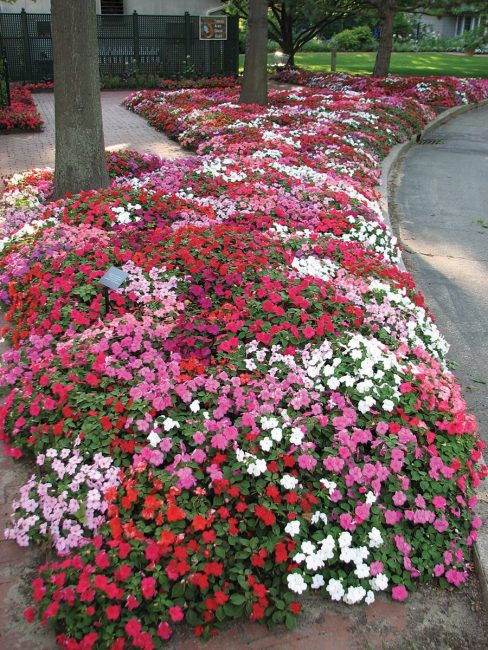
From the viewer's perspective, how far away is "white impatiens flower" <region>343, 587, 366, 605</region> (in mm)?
2587

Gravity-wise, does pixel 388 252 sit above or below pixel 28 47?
below

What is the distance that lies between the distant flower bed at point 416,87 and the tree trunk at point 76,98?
1146 centimetres

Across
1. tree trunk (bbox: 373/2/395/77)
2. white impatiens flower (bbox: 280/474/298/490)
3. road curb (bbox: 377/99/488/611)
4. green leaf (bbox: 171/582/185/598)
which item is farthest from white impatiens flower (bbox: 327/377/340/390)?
tree trunk (bbox: 373/2/395/77)

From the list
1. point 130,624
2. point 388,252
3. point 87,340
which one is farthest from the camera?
point 388,252

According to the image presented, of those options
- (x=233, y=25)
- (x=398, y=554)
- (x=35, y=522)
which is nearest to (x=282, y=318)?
(x=398, y=554)

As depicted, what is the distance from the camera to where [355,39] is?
4056 centimetres

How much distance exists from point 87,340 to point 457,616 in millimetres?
2463

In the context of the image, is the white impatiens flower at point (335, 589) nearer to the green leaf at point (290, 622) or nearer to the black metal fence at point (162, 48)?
the green leaf at point (290, 622)

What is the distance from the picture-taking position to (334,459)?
2.90m

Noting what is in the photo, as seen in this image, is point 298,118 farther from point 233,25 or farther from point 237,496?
point 233,25

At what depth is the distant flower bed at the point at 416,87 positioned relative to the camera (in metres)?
17.8

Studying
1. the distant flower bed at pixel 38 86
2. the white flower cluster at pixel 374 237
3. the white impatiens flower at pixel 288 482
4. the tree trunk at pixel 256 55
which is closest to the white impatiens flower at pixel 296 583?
the white impatiens flower at pixel 288 482

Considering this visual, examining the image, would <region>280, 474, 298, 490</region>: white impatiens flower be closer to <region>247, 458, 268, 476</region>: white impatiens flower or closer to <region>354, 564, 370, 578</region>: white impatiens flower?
<region>247, 458, 268, 476</region>: white impatiens flower

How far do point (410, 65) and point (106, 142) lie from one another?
2556cm
